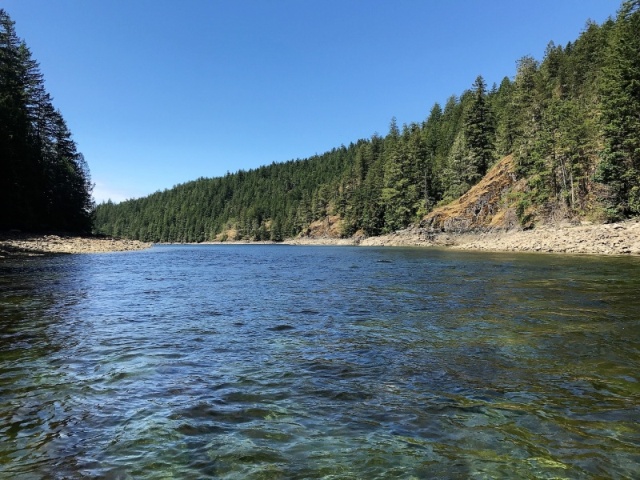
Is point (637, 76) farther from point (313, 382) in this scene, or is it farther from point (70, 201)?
point (70, 201)

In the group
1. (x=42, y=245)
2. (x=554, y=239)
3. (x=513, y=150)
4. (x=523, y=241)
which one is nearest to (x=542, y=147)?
(x=513, y=150)

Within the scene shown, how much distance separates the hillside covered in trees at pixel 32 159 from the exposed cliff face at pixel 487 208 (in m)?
65.8

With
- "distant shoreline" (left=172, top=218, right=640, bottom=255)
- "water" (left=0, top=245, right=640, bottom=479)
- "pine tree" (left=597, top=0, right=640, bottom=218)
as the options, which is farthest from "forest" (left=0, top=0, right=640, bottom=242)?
"water" (left=0, top=245, right=640, bottom=479)

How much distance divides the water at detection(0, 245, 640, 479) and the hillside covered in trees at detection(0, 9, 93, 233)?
48170 millimetres

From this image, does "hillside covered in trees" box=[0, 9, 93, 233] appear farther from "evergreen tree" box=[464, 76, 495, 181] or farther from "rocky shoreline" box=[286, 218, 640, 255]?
"evergreen tree" box=[464, 76, 495, 181]

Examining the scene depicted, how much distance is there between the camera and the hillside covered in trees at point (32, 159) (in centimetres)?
5181

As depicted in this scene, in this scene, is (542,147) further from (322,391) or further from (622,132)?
(322,391)

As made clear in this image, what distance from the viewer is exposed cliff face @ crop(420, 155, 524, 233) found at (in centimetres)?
6519

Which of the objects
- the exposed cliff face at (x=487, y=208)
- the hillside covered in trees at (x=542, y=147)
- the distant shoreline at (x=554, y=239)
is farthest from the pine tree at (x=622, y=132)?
the exposed cliff face at (x=487, y=208)

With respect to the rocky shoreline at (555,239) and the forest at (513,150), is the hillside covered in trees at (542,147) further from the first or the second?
the rocky shoreline at (555,239)

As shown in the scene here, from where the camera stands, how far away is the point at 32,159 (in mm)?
58562

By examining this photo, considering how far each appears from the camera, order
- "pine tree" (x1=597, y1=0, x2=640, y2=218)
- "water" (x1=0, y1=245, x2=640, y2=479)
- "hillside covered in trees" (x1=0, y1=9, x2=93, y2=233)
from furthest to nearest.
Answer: "hillside covered in trees" (x1=0, y1=9, x2=93, y2=233) → "pine tree" (x1=597, y1=0, x2=640, y2=218) → "water" (x1=0, y1=245, x2=640, y2=479)

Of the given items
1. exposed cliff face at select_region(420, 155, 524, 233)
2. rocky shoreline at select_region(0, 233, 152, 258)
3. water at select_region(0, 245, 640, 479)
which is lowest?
water at select_region(0, 245, 640, 479)

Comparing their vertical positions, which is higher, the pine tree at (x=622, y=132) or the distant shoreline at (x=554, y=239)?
the pine tree at (x=622, y=132)
